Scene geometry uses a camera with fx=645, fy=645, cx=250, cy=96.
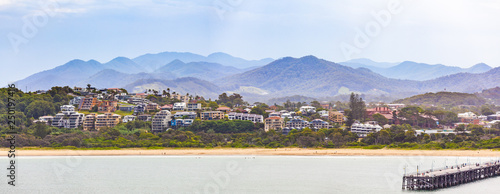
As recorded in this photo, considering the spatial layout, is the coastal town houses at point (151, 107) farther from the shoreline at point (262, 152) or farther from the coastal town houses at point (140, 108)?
the shoreline at point (262, 152)

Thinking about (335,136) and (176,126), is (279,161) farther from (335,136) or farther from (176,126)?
(176,126)

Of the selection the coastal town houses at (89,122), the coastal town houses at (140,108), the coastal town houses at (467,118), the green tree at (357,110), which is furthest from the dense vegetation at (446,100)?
the coastal town houses at (89,122)

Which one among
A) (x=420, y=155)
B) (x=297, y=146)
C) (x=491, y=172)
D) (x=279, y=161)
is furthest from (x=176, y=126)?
(x=491, y=172)

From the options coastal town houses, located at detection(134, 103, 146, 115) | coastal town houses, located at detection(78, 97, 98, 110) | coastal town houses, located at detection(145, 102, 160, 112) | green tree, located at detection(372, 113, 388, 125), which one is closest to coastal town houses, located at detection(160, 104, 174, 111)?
coastal town houses, located at detection(145, 102, 160, 112)

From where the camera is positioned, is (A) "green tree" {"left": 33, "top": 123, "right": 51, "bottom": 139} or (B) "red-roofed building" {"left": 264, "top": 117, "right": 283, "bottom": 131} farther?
(B) "red-roofed building" {"left": 264, "top": 117, "right": 283, "bottom": 131}

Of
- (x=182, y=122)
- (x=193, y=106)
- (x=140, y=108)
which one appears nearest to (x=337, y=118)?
(x=193, y=106)

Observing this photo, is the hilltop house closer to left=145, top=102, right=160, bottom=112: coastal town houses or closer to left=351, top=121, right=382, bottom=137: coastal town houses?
left=145, top=102, right=160, bottom=112: coastal town houses
